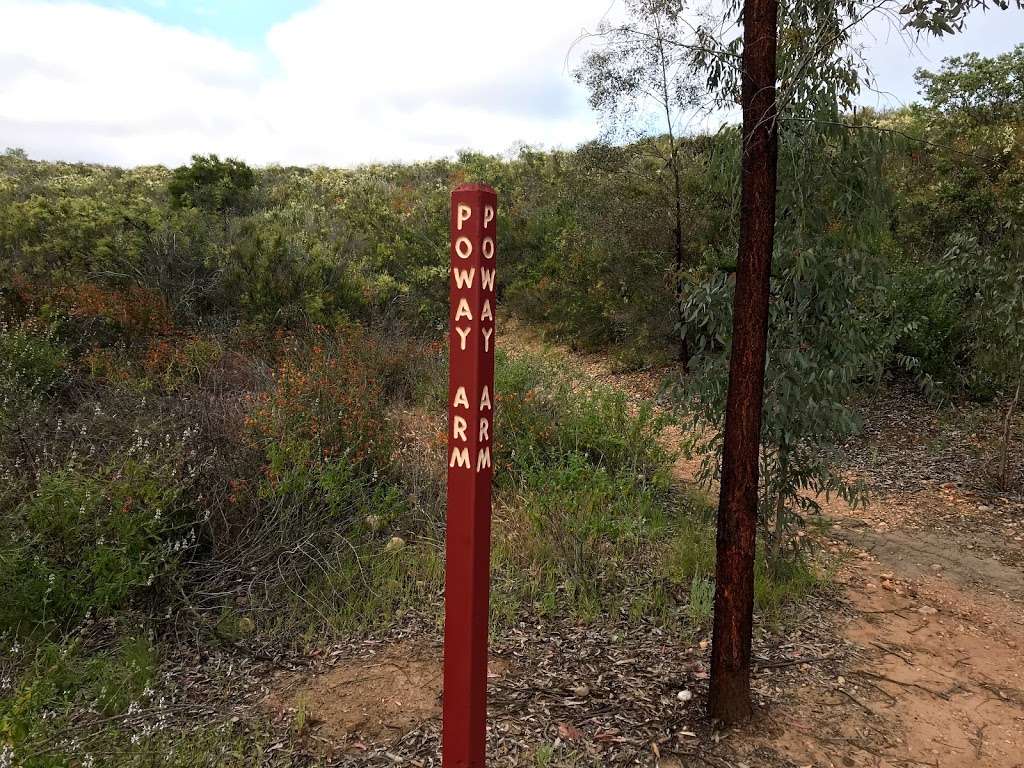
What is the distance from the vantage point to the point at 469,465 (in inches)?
84.4

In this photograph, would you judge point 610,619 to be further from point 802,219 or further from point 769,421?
point 802,219

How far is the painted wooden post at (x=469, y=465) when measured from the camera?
209 centimetres

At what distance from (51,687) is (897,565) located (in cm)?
555

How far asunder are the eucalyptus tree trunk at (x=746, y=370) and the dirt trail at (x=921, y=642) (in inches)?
15.2

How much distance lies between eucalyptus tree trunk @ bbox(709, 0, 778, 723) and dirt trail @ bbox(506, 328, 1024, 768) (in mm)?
386

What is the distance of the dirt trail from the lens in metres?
3.28

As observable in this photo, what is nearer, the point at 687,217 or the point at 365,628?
the point at 365,628

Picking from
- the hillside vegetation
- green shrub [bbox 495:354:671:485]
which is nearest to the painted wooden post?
the hillside vegetation

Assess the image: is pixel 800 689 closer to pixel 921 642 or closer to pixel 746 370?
pixel 921 642

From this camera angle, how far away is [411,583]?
4469 millimetres

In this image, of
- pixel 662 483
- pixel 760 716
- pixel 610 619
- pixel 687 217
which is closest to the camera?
pixel 760 716

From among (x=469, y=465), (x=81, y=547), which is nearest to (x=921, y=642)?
(x=469, y=465)

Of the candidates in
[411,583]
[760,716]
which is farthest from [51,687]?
[760,716]

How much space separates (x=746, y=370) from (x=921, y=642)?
251 centimetres
